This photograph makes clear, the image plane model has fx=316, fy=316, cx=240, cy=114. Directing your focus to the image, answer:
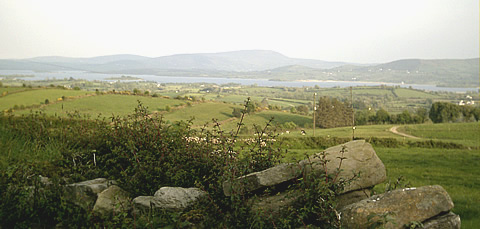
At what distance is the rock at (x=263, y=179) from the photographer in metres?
4.32

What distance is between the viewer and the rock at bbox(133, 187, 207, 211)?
4309 millimetres

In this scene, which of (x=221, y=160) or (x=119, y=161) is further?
(x=119, y=161)

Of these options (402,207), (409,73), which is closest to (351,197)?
(402,207)

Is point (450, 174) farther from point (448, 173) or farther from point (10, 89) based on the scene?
point (10, 89)

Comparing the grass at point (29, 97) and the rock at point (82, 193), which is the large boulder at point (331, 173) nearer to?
the rock at point (82, 193)

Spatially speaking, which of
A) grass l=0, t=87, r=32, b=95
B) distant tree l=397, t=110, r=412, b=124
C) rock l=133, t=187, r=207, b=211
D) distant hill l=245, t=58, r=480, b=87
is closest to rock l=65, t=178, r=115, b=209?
rock l=133, t=187, r=207, b=211

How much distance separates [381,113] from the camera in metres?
46.0

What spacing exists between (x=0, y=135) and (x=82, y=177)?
12.7ft

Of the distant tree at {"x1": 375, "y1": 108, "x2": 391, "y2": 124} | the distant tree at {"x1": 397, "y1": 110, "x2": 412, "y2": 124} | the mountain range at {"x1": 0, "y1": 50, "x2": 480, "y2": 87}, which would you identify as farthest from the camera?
the mountain range at {"x1": 0, "y1": 50, "x2": 480, "y2": 87}

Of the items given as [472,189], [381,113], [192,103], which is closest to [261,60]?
[381,113]

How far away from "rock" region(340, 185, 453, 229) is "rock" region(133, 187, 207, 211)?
6.76ft

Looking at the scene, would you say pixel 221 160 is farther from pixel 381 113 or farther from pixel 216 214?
pixel 381 113

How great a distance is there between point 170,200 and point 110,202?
103cm

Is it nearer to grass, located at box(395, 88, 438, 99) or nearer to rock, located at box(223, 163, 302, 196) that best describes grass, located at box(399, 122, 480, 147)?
rock, located at box(223, 163, 302, 196)
